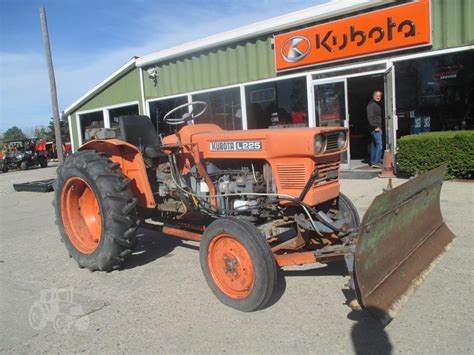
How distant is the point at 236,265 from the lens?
3.17 m

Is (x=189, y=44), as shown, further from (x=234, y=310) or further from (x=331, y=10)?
(x=234, y=310)

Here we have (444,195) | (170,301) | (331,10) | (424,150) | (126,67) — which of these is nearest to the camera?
(170,301)

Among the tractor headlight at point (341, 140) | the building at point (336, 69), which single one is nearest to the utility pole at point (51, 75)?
the building at point (336, 69)

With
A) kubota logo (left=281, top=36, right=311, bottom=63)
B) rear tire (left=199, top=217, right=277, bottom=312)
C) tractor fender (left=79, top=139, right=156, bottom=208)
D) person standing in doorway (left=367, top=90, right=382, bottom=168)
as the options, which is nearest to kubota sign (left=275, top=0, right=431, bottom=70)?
kubota logo (left=281, top=36, right=311, bottom=63)

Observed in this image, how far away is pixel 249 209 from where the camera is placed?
3.66 m

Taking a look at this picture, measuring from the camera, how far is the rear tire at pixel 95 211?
12.6ft

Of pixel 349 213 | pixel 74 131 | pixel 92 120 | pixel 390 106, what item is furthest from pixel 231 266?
pixel 74 131

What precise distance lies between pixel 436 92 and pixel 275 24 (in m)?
3.84

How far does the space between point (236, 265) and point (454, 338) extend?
1.50m

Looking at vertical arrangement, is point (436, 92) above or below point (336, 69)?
below

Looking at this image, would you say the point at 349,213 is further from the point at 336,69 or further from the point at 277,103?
the point at 277,103

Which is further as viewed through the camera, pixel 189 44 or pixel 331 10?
pixel 189 44

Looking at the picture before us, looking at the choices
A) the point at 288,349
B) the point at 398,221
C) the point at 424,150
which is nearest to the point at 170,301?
the point at 288,349

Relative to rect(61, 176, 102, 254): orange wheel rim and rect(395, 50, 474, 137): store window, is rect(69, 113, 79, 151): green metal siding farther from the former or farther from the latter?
rect(61, 176, 102, 254): orange wheel rim
